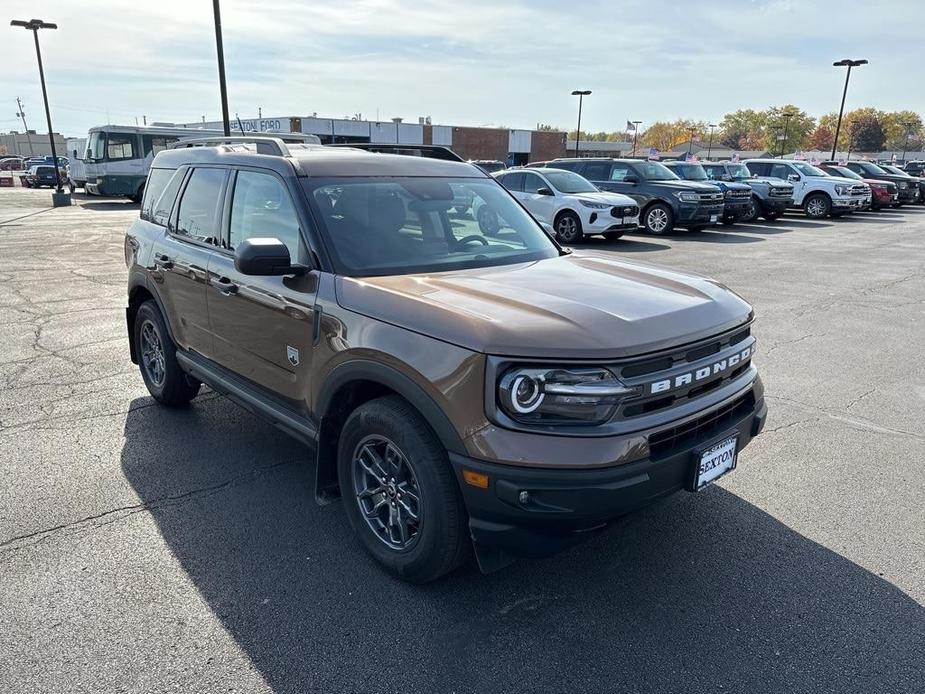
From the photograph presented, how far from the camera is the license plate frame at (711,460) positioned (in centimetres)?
275

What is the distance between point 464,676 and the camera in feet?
8.18

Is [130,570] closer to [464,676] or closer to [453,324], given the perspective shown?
[464,676]

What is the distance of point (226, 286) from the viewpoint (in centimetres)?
392

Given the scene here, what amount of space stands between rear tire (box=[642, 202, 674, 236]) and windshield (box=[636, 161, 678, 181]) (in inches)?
32.5

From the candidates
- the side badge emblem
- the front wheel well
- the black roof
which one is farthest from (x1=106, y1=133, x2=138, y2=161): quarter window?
the side badge emblem

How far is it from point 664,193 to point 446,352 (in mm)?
16074

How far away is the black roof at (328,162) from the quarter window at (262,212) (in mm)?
96

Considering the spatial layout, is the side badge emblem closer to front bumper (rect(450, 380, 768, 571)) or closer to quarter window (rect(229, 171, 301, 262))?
quarter window (rect(229, 171, 301, 262))

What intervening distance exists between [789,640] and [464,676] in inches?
51.9

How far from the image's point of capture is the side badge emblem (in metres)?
3.42

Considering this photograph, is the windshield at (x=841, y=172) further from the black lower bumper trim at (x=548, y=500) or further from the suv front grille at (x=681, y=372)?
the black lower bumper trim at (x=548, y=500)

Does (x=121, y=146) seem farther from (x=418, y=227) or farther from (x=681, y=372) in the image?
(x=681, y=372)

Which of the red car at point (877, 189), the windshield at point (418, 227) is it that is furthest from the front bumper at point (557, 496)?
the red car at point (877, 189)

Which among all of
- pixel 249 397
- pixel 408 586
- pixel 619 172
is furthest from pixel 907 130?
pixel 408 586
